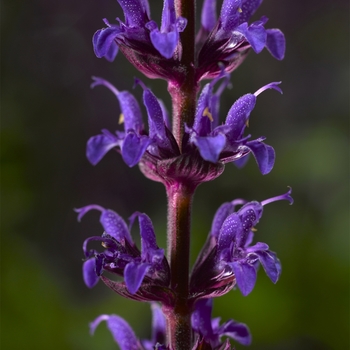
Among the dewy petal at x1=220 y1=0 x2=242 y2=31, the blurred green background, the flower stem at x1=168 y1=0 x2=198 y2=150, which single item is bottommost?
the blurred green background

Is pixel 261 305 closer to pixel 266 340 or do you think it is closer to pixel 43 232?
pixel 266 340

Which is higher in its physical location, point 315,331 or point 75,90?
point 75,90

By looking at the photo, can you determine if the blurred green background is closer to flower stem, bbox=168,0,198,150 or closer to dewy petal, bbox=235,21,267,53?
flower stem, bbox=168,0,198,150

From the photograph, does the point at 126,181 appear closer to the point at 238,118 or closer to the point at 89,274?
the point at 89,274

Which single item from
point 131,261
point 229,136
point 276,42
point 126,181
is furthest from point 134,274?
point 126,181

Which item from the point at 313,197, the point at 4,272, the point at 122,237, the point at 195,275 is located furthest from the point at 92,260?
the point at 313,197

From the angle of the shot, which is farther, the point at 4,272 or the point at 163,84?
the point at 163,84

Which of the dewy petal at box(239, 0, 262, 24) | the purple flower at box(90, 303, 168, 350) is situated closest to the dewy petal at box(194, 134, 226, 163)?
the dewy petal at box(239, 0, 262, 24)
